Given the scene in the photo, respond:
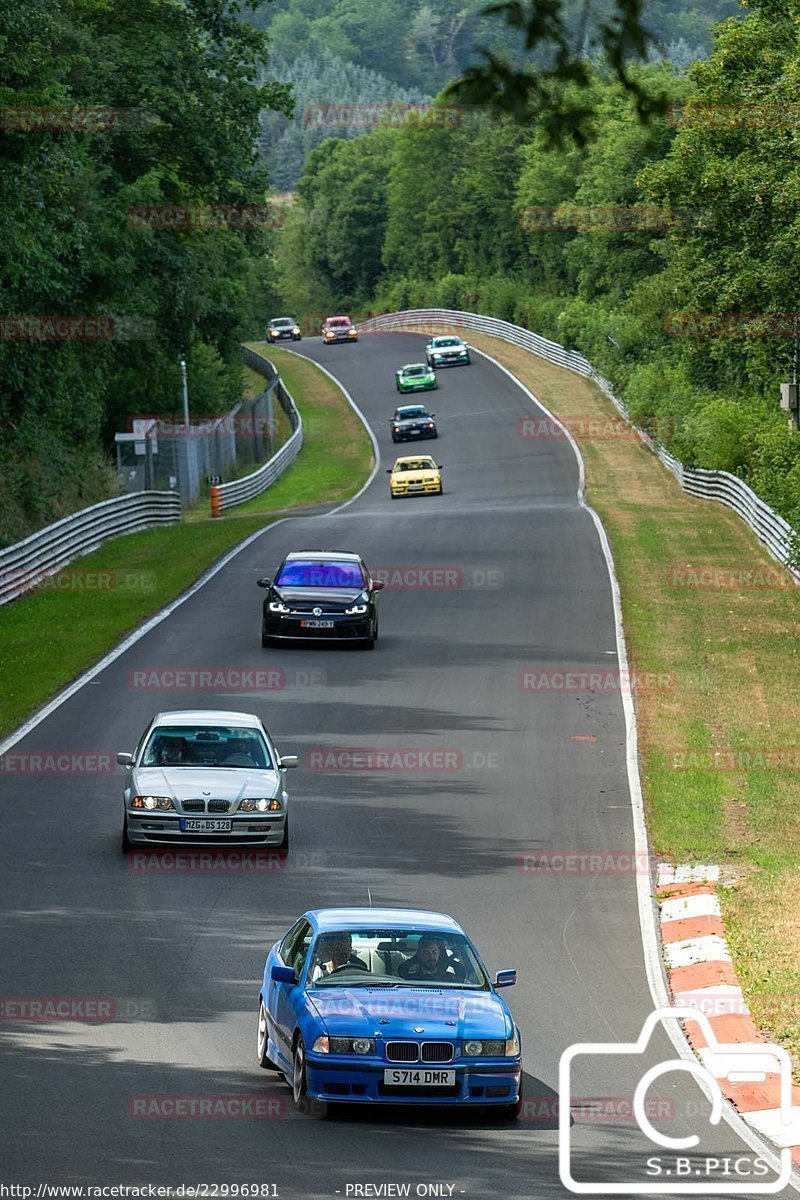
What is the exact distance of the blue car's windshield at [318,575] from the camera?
3216cm

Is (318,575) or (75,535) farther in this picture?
(75,535)

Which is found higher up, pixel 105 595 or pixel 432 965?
pixel 432 965

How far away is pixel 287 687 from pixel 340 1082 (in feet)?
56.7

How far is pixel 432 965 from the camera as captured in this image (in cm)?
1170

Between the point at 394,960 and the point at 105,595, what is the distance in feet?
88.1

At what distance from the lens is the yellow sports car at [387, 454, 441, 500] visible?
60750 mm

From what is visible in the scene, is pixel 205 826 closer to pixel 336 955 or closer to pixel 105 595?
pixel 336 955

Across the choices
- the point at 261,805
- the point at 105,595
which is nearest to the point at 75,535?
the point at 105,595

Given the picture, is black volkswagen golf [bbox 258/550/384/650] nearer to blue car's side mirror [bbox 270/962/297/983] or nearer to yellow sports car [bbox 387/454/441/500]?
blue car's side mirror [bbox 270/962/297/983]

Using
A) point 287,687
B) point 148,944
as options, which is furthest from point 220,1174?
point 287,687

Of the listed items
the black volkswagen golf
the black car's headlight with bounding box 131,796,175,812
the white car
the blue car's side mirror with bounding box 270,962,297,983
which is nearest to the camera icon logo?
the blue car's side mirror with bounding box 270,962,297,983

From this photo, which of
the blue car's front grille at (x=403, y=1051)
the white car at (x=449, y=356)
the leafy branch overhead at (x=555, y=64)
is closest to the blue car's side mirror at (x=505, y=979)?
the blue car's front grille at (x=403, y=1051)

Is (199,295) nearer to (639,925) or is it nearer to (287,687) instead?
(287,687)

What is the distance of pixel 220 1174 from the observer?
9422 millimetres
